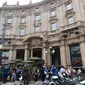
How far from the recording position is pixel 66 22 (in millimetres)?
23609

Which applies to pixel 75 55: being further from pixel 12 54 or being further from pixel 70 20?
pixel 12 54

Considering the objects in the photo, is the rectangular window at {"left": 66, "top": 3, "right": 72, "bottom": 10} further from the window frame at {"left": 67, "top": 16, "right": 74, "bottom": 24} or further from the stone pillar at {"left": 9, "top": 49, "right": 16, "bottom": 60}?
the stone pillar at {"left": 9, "top": 49, "right": 16, "bottom": 60}

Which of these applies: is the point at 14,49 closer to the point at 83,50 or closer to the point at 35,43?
the point at 35,43

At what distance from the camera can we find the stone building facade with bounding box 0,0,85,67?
21.1 metres

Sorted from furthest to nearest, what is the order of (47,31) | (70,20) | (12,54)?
1. (12,54)
2. (47,31)
3. (70,20)

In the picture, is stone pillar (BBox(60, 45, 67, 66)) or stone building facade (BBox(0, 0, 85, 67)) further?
stone pillar (BBox(60, 45, 67, 66))

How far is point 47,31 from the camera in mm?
25828

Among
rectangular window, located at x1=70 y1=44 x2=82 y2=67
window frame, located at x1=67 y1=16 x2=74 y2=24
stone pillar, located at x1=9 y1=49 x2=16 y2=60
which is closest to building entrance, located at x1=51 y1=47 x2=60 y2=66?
rectangular window, located at x1=70 y1=44 x2=82 y2=67

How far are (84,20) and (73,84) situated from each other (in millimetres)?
17136

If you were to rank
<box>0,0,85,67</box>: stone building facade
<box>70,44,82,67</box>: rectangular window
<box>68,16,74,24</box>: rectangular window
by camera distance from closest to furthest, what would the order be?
<box>70,44,82,67</box>: rectangular window, <box>0,0,85,67</box>: stone building facade, <box>68,16,74,24</box>: rectangular window

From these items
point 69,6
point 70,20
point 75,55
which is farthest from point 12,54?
point 69,6

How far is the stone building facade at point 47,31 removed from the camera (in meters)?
21.1

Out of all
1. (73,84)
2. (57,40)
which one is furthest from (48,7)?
(73,84)

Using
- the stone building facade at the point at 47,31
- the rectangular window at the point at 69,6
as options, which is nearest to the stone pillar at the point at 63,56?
the stone building facade at the point at 47,31
